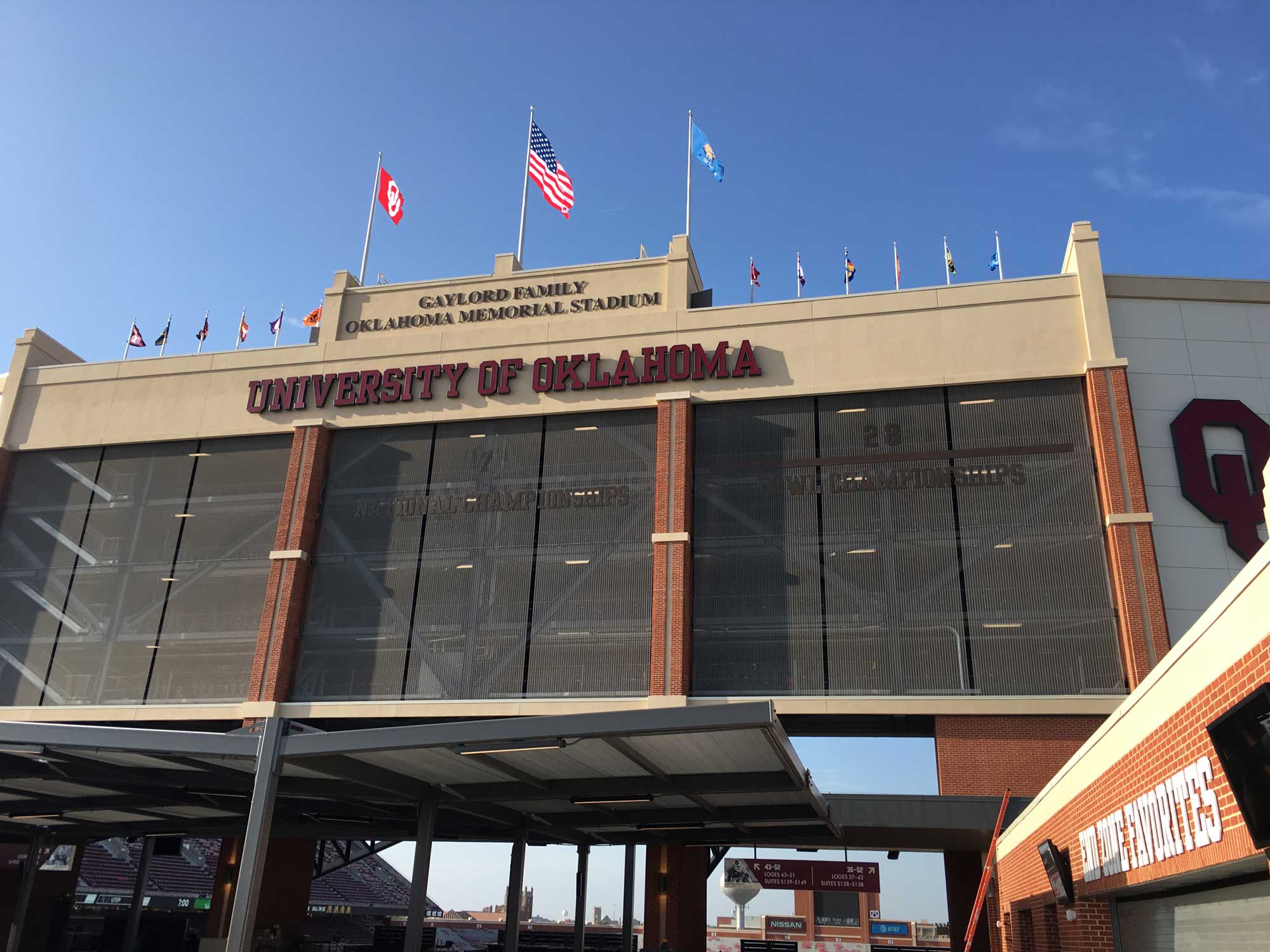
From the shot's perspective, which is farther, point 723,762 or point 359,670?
point 359,670

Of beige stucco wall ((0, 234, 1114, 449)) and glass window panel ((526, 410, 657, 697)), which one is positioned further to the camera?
beige stucco wall ((0, 234, 1114, 449))

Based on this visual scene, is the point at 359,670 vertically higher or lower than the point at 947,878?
higher

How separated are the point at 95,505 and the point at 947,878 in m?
31.8

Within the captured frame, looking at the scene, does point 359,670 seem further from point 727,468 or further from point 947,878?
point 947,878

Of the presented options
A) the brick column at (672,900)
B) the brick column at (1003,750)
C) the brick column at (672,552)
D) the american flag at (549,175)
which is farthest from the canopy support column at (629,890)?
the american flag at (549,175)

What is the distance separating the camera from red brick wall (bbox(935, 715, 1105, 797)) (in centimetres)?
2716

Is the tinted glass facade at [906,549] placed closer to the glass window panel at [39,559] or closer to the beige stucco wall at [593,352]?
the beige stucco wall at [593,352]

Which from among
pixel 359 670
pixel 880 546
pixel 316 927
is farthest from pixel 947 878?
pixel 316 927

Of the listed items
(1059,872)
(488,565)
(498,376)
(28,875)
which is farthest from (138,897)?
(1059,872)

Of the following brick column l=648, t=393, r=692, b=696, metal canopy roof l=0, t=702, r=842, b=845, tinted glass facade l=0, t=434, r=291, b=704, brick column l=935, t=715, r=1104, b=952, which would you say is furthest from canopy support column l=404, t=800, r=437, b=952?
tinted glass facade l=0, t=434, r=291, b=704

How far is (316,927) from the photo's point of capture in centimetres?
5547

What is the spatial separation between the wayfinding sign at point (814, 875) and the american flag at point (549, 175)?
25177 mm

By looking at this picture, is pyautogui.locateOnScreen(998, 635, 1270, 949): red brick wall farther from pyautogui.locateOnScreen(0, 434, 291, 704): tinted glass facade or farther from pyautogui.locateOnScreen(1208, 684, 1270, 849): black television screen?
pyautogui.locateOnScreen(0, 434, 291, 704): tinted glass facade

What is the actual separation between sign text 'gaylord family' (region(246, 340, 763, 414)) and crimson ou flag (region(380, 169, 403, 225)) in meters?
7.86
